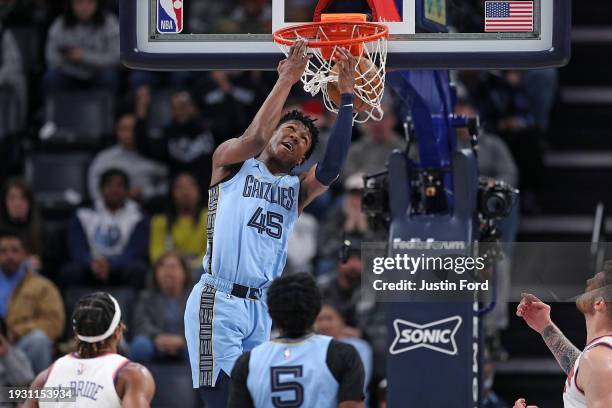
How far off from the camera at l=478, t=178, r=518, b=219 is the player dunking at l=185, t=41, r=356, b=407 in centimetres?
160

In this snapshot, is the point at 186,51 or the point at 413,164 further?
the point at 413,164

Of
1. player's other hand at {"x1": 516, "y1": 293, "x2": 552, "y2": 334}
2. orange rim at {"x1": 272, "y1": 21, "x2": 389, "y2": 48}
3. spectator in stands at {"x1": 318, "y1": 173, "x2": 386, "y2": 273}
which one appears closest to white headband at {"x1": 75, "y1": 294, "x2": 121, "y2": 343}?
orange rim at {"x1": 272, "y1": 21, "x2": 389, "y2": 48}

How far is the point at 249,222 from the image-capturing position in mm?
7285

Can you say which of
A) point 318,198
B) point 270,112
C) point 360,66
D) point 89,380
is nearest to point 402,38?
point 360,66

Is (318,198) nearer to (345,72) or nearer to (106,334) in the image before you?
(345,72)

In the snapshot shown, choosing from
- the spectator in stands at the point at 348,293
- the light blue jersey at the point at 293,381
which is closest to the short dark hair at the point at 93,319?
the light blue jersey at the point at 293,381

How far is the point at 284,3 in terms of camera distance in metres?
7.72

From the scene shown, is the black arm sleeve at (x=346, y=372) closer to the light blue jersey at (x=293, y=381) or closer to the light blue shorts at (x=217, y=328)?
the light blue jersey at (x=293, y=381)

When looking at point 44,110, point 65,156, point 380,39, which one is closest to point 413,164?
point 380,39

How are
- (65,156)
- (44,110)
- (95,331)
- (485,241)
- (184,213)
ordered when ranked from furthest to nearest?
1. (44,110)
2. (65,156)
3. (184,213)
4. (485,241)
5. (95,331)

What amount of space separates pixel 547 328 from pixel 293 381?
4.54 feet

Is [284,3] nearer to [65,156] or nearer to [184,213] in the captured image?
[184,213]

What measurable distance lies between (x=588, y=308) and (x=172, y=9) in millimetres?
2873

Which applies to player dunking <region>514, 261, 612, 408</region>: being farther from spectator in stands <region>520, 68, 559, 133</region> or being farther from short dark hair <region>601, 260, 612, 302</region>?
spectator in stands <region>520, 68, 559, 133</region>
